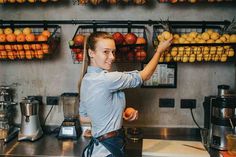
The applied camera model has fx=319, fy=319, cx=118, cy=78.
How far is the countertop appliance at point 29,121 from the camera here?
2180 millimetres

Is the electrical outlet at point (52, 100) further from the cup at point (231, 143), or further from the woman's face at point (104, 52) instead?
the cup at point (231, 143)

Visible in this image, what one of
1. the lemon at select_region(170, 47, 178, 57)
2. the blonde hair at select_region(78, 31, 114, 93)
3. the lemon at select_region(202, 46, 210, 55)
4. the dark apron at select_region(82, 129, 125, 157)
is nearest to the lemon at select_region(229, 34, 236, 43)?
the lemon at select_region(202, 46, 210, 55)

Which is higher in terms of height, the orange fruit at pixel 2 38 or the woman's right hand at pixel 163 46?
the orange fruit at pixel 2 38

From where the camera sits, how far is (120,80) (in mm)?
1626

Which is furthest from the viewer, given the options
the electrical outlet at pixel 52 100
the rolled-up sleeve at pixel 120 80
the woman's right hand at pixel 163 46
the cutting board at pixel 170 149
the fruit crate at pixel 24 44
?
the electrical outlet at pixel 52 100

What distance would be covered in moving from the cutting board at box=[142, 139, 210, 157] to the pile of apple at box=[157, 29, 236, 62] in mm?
570

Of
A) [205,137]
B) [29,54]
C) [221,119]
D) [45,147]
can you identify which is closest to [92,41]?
[29,54]

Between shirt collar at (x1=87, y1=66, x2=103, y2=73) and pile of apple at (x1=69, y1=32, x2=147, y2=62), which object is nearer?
shirt collar at (x1=87, y1=66, x2=103, y2=73)

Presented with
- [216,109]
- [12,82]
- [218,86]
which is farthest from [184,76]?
[12,82]

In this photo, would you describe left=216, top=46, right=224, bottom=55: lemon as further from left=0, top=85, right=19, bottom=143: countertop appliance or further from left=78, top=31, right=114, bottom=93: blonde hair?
left=0, top=85, right=19, bottom=143: countertop appliance

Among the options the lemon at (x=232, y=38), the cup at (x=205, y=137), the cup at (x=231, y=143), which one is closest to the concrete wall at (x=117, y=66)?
the cup at (x=205, y=137)

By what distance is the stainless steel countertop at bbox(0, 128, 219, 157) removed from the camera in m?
1.96

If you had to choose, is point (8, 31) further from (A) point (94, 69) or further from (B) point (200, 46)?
(B) point (200, 46)

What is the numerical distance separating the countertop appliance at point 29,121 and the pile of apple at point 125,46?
0.48 metres
